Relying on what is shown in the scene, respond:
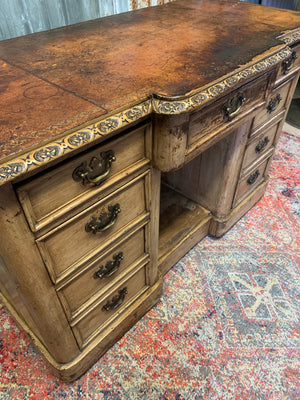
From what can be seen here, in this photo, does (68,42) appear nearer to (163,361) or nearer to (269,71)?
(269,71)

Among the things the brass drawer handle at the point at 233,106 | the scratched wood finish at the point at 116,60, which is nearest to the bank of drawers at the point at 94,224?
the scratched wood finish at the point at 116,60

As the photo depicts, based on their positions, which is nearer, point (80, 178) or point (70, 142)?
point (70, 142)

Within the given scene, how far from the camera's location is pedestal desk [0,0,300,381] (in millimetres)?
663

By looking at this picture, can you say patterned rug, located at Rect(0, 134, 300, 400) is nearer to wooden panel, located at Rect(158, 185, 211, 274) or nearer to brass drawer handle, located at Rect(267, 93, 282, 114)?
wooden panel, located at Rect(158, 185, 211, 274)

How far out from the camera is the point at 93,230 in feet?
2.77

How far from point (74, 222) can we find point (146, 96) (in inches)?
14.5

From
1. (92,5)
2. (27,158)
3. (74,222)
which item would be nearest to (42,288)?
(74,222)

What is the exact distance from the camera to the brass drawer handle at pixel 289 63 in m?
1.26

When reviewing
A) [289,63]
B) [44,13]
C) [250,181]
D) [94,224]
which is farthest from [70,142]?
[250,181]

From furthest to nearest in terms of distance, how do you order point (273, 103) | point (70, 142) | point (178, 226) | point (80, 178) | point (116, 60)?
1. point (178, 226)
2. point (273, 103)
3. point (116, 60)
4. point (80, 178)
5. point (70, 142)

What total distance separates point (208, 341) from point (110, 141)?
94 centimetres

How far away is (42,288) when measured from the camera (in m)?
0.79

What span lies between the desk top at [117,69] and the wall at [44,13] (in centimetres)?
11

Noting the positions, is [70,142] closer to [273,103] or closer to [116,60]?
[116,60]
